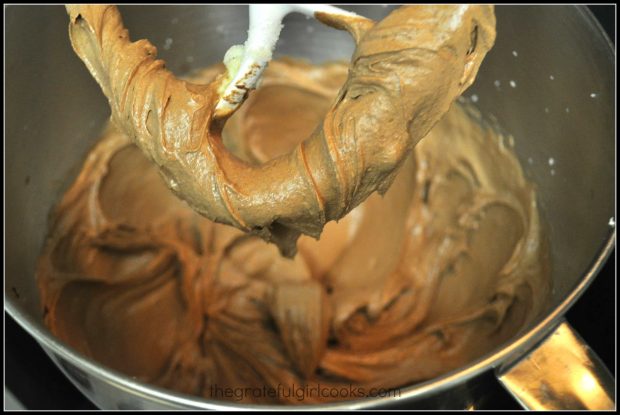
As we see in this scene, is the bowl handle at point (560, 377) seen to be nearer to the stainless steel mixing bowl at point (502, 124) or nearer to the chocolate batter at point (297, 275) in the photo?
the stainless steel mixing bowl at point (502, 124)

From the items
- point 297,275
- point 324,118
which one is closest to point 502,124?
point 297,275

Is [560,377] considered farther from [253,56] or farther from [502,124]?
[502,124]

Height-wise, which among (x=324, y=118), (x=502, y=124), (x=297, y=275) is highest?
(x=324, y=118)

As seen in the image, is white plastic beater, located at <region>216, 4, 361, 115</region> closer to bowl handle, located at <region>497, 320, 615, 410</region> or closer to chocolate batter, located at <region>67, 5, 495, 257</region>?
chocolate batter, located at <region>67, 5, 495, 257</region>

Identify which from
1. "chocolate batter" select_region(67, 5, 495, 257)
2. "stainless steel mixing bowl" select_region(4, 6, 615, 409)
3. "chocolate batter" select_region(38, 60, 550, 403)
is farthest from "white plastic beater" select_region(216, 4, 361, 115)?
"chocolate batter" select_region(38, 60, 550, 403)

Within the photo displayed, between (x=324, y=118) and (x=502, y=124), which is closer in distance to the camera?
(x=324, y=118)

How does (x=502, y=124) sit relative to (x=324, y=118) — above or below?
below
